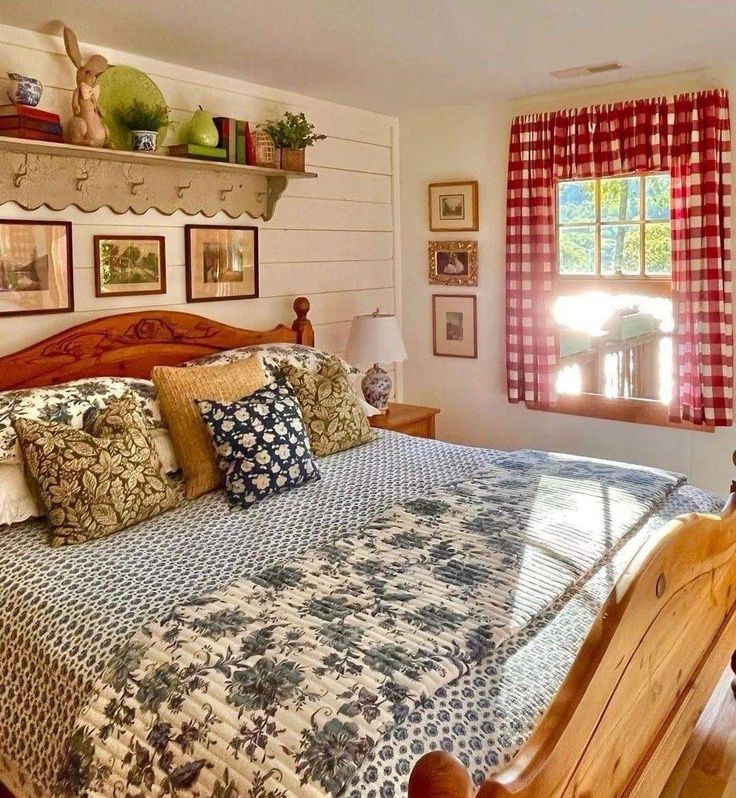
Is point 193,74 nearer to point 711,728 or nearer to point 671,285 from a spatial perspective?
point 671,285

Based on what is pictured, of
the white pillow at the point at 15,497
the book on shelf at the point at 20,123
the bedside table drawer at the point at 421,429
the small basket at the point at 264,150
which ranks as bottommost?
the bedside table drawer at the point at 421,429

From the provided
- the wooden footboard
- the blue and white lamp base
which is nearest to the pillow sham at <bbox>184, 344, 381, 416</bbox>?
the blue and white lamp base

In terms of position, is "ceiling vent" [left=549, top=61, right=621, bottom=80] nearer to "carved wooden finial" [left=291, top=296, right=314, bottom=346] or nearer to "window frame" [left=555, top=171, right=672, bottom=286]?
"window frame" [left=555, top=171, right=672, bottom=286]

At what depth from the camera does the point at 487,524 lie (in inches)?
82.5

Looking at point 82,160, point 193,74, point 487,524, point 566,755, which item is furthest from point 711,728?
point 193,74

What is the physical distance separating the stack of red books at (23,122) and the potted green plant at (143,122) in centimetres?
35

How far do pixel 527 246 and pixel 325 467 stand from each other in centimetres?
183

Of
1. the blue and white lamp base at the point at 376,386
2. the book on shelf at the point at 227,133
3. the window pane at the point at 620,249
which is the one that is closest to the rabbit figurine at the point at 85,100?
the book on shelf at the point at 227,133

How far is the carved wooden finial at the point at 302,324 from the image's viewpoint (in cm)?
371

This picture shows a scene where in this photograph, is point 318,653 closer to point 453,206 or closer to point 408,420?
point 408,420

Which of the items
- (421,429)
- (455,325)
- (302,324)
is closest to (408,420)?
(421,429)

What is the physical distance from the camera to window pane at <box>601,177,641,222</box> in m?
3.70

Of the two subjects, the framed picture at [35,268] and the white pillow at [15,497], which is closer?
the white pillow at [15,497]

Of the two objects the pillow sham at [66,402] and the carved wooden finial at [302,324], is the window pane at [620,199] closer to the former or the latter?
the carved wooden finial at [302,324]
